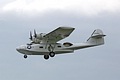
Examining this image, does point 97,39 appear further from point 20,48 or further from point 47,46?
point 20,48

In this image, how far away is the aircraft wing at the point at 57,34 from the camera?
55.3 m

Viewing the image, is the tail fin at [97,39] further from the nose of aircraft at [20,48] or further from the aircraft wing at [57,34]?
the nose of aircraft at [20,48]

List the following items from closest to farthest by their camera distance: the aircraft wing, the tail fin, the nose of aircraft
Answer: the aircraft wing
the nose of aircraft
the tail fin

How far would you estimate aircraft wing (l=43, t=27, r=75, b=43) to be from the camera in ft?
181

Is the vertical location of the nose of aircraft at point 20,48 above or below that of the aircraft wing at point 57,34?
below

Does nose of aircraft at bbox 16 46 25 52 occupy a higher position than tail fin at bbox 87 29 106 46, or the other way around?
tail fin at bbox 87 29 106 46

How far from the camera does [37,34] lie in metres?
59.2

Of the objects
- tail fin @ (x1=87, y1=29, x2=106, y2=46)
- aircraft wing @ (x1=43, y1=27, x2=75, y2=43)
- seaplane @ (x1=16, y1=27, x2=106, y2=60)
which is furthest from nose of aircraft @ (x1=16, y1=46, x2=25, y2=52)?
tail fin @ (x1=87, y1=29, x2=106, y2=46)

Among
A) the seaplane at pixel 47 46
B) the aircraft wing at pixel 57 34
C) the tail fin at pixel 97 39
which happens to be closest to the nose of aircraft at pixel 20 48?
the seaplane at pixel 47 46

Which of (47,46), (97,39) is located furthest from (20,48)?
(97,39)

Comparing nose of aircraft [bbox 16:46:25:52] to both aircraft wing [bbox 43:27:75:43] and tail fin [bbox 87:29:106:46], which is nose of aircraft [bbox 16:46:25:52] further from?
tail fin [bbox 87:29:106:46]

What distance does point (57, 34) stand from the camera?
57844 millimetres

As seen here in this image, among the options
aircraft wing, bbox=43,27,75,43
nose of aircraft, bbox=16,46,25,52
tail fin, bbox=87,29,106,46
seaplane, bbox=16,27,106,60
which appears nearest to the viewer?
aircraft wing, bbox=43,27,75,43

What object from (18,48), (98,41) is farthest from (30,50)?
(98,41)
